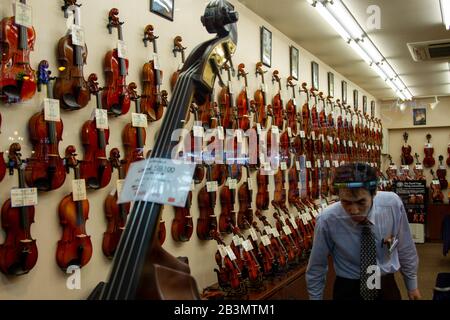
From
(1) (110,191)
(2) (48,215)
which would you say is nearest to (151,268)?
(2) (48,215)

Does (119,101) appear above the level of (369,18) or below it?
below

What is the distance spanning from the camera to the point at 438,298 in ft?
4.32

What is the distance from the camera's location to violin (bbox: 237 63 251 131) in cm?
345

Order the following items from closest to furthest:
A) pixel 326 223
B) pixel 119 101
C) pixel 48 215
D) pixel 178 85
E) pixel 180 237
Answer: pixel 178 85 → pixel 326 223 → pixel 48 215 → pixel 119 101 → pixel 180 237

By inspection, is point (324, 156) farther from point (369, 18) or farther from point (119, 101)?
point (119, 101)

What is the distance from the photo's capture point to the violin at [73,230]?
6.70ft

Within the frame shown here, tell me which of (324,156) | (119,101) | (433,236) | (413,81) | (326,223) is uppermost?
(413,81)

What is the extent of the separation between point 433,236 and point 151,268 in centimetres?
236

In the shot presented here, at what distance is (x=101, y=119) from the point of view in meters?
2.23

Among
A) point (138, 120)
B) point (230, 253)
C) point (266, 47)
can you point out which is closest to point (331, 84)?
point (266, 47)

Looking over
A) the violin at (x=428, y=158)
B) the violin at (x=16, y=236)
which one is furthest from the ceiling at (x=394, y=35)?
the violin at (x=16, y=236)

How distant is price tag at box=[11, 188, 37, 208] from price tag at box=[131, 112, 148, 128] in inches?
27.1

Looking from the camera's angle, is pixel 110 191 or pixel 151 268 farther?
pixel 110 191

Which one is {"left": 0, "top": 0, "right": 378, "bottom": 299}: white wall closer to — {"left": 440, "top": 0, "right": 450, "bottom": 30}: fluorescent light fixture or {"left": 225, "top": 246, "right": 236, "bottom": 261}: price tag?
{"left": 225, "top": 246, "right": 236, "bottom": 261}: price tag
